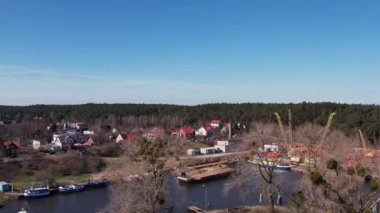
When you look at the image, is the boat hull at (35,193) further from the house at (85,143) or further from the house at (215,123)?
the house at (215,123)

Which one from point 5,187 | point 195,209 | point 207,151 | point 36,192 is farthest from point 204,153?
point 195,209

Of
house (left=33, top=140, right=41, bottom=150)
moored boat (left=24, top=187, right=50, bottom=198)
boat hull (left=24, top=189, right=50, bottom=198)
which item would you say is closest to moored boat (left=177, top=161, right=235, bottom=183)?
moored boat (left=24, top=187, right=50, bottom=198)

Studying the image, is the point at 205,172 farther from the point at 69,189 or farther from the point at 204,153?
the point at 204,153

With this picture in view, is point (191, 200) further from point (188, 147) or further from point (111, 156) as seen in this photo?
point (188, 147)

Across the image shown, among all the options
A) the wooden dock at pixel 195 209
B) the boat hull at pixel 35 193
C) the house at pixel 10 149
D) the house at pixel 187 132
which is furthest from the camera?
the house at pixel 187 132

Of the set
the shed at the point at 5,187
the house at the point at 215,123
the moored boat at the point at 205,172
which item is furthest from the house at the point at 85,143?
the house at the point at 215,123

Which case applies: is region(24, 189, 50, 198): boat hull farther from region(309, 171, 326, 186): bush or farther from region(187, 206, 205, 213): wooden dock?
region(309, 171, 326, 186): bush
